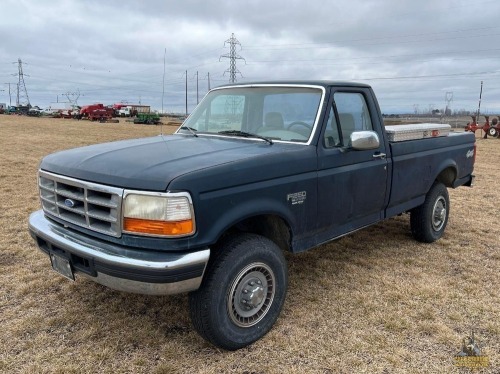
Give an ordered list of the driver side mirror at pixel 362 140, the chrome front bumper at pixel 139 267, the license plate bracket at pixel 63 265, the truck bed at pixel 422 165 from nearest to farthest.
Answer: the chrome front bumper at pixel 139 267
the license plate bracket at pixel 63 265
the driver side mirror at pixel 362 140
the truck bed at pixel 422 165

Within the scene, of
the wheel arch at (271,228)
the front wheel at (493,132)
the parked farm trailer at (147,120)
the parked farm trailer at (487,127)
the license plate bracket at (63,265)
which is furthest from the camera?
the parked farm trailer at (147,120)

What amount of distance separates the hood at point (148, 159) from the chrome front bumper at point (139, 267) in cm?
43

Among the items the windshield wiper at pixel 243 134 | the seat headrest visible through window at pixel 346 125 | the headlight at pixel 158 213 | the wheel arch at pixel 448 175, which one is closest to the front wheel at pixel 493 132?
the wheel arch at pixel 448 175

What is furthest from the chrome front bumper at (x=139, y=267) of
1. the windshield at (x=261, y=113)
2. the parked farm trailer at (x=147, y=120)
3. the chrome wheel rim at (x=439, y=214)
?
the parked farm trailer at (x=147, y=120)

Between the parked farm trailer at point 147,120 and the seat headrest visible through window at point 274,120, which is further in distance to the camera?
the parked farm trailer at point 147,120

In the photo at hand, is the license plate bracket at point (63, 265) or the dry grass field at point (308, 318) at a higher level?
the license plate bracket at point (63, 265)

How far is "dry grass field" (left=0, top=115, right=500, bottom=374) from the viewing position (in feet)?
9.73

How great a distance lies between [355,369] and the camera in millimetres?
2908

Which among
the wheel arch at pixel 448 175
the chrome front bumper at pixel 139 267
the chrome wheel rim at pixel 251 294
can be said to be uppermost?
the wheel arch at pixel 448 175

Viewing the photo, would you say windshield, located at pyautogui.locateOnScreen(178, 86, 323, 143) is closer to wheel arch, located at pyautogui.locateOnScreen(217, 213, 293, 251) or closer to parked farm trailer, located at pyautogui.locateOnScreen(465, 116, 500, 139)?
wheel arch, located at pyautogui.locateOnScreen(217, 213, 293, 251)

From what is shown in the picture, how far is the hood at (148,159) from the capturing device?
2747 millimetres

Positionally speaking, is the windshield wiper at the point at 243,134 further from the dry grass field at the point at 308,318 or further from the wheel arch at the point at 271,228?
the dry grass field at the point at 308,318

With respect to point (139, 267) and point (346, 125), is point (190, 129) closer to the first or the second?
point (346, 125)

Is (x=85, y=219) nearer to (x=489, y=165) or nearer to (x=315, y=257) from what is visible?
(x=315, y=257)
